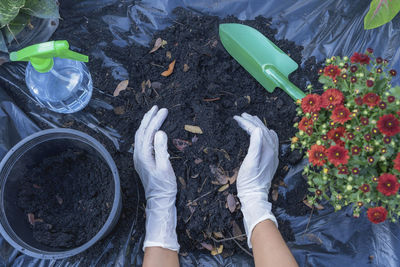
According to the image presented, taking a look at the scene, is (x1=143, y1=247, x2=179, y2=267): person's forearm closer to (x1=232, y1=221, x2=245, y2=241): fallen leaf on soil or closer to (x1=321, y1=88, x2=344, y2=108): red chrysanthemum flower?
(x1=232, y1=221, x2=245, y2=241): fallen leaf on soil

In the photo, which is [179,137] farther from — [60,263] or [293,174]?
[60,263]

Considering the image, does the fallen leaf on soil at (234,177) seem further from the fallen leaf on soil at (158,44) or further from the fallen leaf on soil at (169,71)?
the fallen leaf on soil at (158,44)

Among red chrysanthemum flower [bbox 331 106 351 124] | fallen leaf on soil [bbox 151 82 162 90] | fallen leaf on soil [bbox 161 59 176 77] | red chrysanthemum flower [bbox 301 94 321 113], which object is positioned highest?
red chrysanthemum flower [bbox 331 106 351 124]

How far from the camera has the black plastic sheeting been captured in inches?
45.3

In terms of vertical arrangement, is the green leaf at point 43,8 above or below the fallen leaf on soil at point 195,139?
above

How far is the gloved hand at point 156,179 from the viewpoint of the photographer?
115 cm

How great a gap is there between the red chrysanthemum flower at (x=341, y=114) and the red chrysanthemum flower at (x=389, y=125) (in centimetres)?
8

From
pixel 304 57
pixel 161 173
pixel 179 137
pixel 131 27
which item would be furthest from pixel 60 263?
pixel 304 57

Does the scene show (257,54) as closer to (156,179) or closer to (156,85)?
(156,85)

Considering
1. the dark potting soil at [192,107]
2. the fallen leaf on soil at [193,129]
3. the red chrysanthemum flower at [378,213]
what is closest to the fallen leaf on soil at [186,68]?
the dark potting soil at [192,107]

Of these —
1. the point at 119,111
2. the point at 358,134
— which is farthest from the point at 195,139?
the point at 358,134

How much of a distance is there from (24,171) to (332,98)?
3.63ft

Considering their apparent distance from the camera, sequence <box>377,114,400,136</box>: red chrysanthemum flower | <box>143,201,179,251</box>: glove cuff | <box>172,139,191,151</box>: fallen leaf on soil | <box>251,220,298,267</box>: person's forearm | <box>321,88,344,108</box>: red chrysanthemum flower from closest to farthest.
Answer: <box>377,114,400,136</box>: red chrysanthemum flower < <box>321,88,344,108</box>: red chrysanthemum flower < <box>251,220,298,267</box>: person's forearm < <box>143,201,179,251</box>: glove cuff < <box>172,139,191,151</box>: fallen leaf on soil

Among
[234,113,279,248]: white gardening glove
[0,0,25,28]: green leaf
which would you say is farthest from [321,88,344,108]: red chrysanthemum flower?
[0,0,25,28]: green leaf
